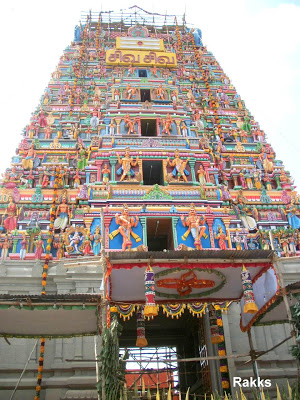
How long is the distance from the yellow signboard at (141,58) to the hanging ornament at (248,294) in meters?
16.8

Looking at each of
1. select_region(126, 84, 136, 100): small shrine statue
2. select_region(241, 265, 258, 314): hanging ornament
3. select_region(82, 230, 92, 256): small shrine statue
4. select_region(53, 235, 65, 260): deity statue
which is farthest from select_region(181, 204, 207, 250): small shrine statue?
select_region(126, 84, 136, 100): small shrine statue

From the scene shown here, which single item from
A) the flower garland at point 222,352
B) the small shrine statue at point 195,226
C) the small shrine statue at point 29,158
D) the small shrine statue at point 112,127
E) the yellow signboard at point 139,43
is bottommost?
the flower garland at point 222,352

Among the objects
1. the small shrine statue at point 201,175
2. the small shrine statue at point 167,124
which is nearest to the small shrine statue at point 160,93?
the small shrine statue at point 167,124

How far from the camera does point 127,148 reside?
56.3 feet

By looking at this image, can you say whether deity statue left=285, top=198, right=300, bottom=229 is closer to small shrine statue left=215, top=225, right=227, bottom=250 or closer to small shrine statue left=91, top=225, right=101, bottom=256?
small shrine statue left=215, top=225, right=227, bottom=250

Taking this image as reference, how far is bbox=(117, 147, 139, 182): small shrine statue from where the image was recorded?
16359 mm

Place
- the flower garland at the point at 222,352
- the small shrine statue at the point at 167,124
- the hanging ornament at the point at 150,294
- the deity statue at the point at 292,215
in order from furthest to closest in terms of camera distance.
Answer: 1. the small shrine statue at the point at 167,124
2. the deity statue at the point at 292,215
3. the flower garland at the point at 222,352
4. the hanging ornament at the point at 150,294

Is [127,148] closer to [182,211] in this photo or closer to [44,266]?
[182,211]

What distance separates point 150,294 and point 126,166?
27.2 feet

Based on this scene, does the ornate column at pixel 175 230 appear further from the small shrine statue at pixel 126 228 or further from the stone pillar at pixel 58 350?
the stone pillar at pixel 58 350

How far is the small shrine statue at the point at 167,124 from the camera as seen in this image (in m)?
18.4

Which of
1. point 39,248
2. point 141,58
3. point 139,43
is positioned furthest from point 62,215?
point 139,43

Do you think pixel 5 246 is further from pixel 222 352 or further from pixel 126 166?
pixel 222 352

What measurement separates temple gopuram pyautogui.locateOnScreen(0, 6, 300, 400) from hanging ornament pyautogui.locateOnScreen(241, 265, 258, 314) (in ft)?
0.22
